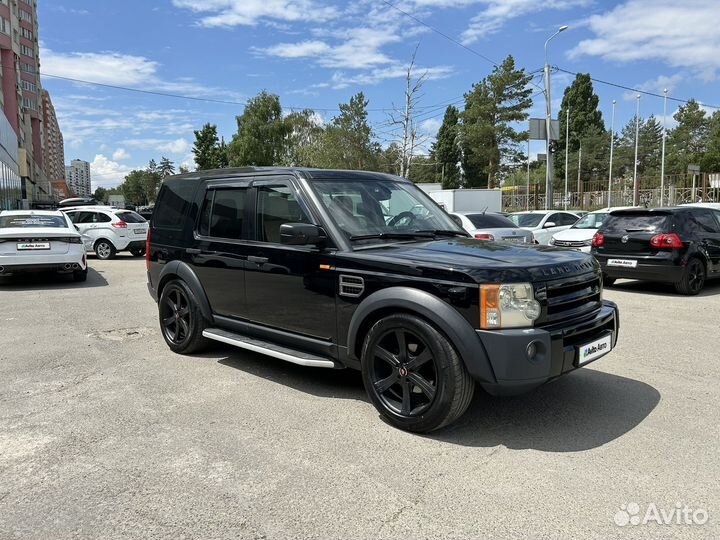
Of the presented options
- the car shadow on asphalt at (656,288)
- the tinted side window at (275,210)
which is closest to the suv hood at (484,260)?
the tinted side window at (275,210)

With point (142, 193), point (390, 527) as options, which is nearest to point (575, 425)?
point (390, 527)

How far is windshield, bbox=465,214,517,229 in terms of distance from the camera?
13179 millimetres

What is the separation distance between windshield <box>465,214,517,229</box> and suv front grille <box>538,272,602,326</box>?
888cm

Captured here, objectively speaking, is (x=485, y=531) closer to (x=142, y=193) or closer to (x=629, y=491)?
(x=629, y=491)

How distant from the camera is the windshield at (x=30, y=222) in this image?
430 inches

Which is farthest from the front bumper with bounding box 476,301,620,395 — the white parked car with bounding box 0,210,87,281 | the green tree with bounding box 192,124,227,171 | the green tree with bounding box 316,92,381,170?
the green tree with bounding box 192,124,227,171

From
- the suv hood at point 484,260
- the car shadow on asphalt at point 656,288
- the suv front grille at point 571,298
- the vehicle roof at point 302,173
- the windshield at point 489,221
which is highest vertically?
the vehicle roof at point 302,173

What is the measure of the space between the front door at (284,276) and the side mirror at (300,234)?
0.53ft

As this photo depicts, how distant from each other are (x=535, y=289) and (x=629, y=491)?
4.10 feet

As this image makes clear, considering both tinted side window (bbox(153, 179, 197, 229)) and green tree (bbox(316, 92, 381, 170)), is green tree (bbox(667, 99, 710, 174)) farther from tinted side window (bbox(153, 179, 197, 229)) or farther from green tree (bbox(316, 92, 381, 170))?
tinted side window (bbox(153, 179, 197, 229))

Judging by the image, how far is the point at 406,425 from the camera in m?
3.83

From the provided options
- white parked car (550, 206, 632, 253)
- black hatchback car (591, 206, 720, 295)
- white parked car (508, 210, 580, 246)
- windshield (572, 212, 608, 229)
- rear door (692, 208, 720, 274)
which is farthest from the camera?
white parked car (508, 210, 580, 246)

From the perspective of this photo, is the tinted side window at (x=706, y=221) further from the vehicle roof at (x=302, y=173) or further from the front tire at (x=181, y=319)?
the front tire at (x=181, y=319)

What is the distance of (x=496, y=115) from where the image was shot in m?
56.6
